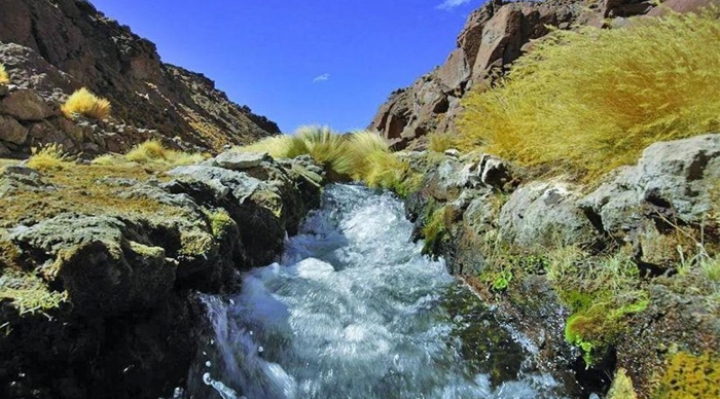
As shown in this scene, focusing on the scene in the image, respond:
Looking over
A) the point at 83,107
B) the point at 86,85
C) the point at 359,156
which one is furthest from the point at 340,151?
the point at 86,85

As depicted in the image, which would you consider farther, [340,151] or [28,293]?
[340,151]

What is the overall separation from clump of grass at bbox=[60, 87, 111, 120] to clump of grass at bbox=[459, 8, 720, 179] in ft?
28.6

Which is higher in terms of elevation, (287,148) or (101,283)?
(287,148)

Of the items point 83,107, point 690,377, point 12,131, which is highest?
point 83,107

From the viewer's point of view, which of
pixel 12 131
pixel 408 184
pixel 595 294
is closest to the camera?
pixel 595 294

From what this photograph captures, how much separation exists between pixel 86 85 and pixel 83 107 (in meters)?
4.88

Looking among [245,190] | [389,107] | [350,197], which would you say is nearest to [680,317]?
[245,190]

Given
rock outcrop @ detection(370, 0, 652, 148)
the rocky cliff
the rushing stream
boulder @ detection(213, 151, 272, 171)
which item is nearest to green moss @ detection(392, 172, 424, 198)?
rock outcrop @ detection(370, 0, 652, 148)

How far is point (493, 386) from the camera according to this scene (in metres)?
2.49

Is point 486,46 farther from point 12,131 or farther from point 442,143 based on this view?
point 12,131

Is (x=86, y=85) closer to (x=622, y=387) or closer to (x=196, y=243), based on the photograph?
(x=196, y=243)

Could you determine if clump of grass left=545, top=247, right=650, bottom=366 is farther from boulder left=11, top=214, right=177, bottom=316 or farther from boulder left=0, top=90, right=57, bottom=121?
boulder left=0, top=90, right=57, bottom=121

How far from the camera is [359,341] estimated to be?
291 centimetres

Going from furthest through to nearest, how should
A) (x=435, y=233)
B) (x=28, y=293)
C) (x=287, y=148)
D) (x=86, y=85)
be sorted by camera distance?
(x=86, y=85) < (x=287, y=148) < (x=435, y=233) < (x=28, y=293)
